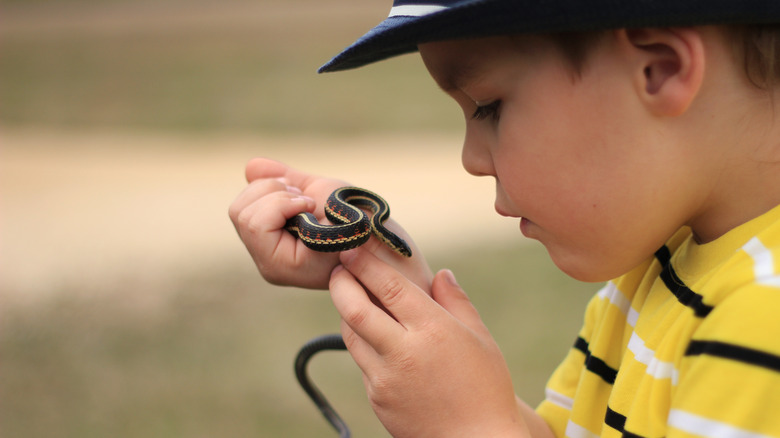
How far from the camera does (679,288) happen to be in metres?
0.87

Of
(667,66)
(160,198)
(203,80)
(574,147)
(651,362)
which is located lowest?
(160,198)

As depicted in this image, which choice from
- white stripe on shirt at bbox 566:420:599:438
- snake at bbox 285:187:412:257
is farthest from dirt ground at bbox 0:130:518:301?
white stripe on shirt at bbox 566:420:599:438

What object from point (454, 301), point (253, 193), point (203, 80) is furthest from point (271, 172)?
point (203, 80)

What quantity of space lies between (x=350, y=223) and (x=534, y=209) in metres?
0.45

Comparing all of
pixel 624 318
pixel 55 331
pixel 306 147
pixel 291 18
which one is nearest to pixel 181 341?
pixel 55 331

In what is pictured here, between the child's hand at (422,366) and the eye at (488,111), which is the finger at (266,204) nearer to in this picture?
the child's hand at (422,366)

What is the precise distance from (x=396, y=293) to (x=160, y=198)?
5727mm

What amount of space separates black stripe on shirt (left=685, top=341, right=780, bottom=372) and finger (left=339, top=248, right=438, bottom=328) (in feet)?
1.37

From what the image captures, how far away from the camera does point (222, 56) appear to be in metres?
12.5

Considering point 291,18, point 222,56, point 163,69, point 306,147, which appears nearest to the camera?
point 306,147

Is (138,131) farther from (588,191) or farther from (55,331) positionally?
(588,191)

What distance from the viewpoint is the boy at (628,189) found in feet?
2.28

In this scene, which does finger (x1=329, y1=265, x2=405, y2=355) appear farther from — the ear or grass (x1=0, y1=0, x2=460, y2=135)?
grass (x1=0, y1=0, x2=460, y2=135)

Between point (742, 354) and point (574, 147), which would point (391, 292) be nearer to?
point (574, 147)
